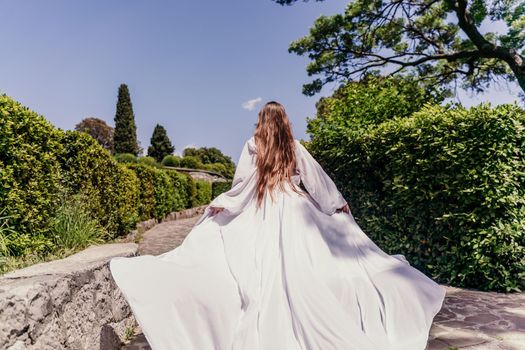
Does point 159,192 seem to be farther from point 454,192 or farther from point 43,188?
point 454,192

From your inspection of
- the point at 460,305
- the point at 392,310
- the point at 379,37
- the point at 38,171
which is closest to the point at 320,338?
the point at 392,310

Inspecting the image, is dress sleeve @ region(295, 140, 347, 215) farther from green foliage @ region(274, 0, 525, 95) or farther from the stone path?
green foliage @ region(274, 0, 525, 95)

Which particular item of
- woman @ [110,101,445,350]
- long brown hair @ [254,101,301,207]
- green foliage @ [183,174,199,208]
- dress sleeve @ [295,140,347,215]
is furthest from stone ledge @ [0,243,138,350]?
green foliage @ [183,174,199,208]

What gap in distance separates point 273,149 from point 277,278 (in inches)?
47.5

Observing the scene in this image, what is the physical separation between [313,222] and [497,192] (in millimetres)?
2951

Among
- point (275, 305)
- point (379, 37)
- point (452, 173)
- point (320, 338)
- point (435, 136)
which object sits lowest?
point (320, 338)

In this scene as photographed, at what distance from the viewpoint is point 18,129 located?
3.81m

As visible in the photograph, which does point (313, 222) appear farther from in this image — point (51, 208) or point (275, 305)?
point (51, 208)

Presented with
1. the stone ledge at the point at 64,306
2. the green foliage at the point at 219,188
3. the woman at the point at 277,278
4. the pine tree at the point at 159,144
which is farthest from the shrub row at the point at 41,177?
the pine tree at the point at 159,144

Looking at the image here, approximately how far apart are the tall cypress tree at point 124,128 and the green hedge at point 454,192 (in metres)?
45.4

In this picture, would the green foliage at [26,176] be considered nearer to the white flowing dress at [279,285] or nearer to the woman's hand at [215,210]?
the white flowing dress at [279,285]

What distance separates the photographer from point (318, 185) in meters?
3.28

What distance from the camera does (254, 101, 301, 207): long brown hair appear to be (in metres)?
3.27

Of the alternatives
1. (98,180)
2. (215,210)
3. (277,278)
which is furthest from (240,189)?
(98,180)
